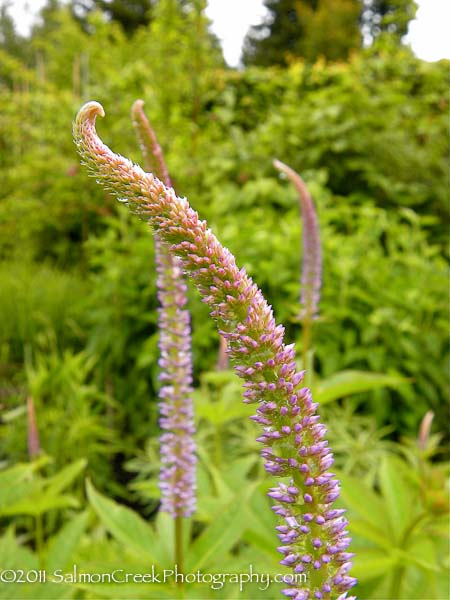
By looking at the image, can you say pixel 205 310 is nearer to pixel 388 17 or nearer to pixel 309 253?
pixel 309 253

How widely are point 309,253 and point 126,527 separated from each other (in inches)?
52.6

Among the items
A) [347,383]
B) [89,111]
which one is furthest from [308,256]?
[89,111]

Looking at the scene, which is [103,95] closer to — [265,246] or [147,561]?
[265,246]

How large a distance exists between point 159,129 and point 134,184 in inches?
249

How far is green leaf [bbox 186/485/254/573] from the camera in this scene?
165 centimetres

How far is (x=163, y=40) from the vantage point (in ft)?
22.2

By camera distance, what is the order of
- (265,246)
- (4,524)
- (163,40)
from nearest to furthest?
1. (4,524)
2. (265,246)
3. (163,40)

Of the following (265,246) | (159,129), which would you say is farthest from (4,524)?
(159,129)

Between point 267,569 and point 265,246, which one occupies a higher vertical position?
point 265,246

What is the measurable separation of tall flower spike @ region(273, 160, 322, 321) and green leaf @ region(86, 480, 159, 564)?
120 cm

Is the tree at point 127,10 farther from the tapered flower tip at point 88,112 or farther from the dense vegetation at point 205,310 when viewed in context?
the tapered flower tip at point 88,112

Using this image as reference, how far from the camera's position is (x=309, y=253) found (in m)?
2.53

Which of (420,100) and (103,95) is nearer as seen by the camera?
(103,95)

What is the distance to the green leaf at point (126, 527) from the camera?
1.76 meters
